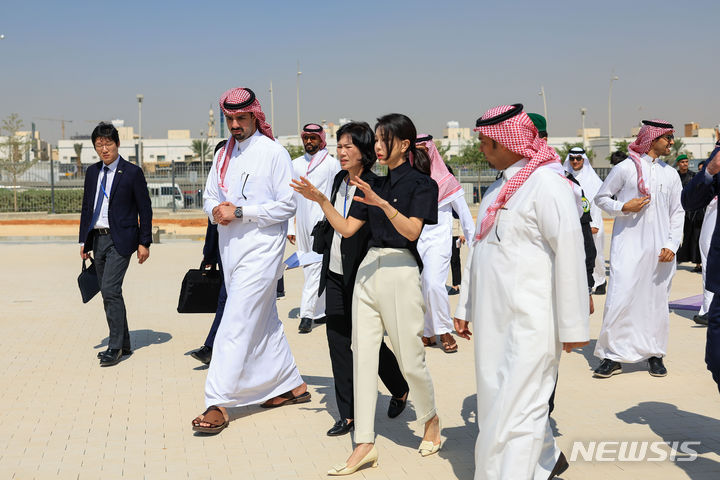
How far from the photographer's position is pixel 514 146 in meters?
4.12

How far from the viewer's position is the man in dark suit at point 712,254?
439cm

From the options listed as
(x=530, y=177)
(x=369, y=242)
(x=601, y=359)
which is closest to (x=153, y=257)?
(x=601, y=359)

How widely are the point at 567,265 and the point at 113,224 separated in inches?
189

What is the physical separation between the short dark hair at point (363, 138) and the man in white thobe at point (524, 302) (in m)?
1.02

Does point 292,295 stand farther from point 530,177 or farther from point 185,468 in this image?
point 530,177

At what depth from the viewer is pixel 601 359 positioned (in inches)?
273

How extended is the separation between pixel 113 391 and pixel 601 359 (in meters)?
3.95

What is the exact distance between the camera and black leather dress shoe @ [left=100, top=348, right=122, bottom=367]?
7.33 meters

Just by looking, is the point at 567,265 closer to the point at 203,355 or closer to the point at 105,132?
the point at 203,355

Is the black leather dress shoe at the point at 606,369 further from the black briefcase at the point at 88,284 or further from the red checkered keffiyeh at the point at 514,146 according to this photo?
the black briefcase at the point at 88,284

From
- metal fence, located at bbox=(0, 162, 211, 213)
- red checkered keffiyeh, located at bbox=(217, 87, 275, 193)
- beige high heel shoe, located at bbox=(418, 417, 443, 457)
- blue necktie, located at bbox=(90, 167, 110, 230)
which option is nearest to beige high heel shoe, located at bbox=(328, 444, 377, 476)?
beige high heel shoe, located at bbox=(418, 417, 443, 457)

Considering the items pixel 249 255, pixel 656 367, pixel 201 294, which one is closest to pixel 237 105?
pixel 249 255

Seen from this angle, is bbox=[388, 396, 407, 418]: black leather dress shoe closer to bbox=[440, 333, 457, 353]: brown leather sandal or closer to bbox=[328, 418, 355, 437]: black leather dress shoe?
bbox=[328, 418, 355, 437]: black leather dress shoe

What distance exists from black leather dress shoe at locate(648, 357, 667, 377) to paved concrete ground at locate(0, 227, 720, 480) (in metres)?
0.09
